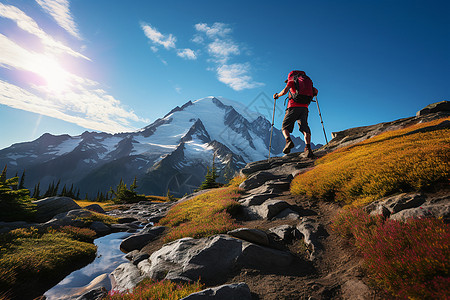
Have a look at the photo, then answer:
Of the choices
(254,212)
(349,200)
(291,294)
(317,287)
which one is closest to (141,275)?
(291,294)

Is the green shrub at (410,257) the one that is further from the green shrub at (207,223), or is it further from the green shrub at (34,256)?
the green shrub at (34,256)

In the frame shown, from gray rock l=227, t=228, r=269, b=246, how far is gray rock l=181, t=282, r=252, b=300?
79.9 inches

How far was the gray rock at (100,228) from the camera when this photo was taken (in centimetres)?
1266

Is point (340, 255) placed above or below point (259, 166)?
below

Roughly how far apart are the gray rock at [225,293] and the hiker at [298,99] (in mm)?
10105

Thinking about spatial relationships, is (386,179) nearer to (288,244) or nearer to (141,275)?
(288,244)

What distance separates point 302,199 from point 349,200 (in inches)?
101

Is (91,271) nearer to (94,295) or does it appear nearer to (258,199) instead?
(94,295)

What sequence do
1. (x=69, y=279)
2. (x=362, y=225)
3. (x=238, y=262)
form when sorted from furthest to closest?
(x=69, y=279)
(x=238, y=262)
(x=362, y=225)

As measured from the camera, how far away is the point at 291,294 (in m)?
3.80

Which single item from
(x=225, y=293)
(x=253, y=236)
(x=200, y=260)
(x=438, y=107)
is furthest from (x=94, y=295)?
(x=438, y=107)

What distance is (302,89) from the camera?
1185cm

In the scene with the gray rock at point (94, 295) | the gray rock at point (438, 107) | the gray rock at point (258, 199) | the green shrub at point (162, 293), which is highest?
the gray rock at point (438, 107)

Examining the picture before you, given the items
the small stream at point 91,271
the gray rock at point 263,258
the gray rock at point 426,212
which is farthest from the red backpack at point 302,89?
the small stream at point 91,271
